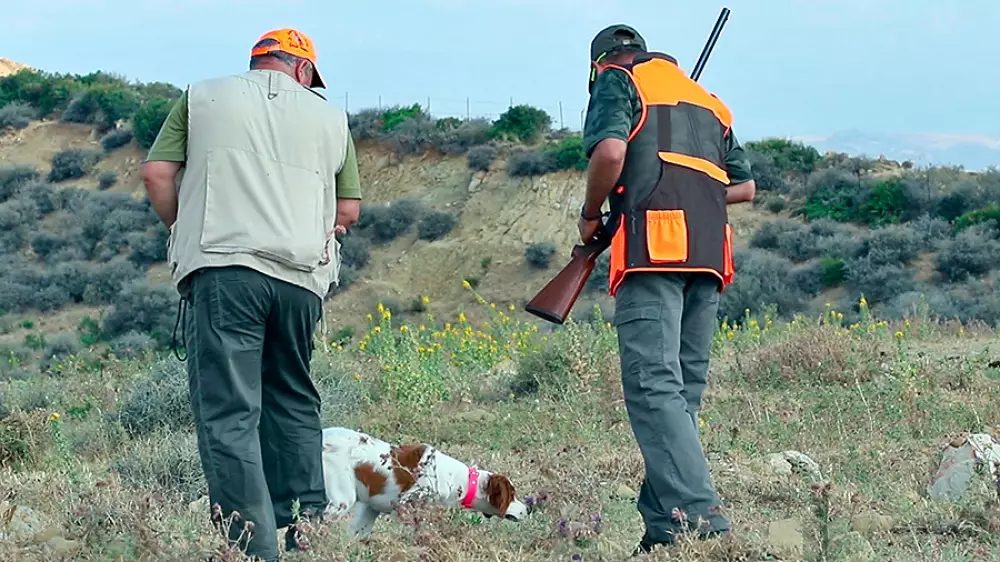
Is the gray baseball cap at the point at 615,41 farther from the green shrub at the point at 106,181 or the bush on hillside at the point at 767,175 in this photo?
the green shrub at the point at 106,181

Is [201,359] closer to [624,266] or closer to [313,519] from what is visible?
[313,519]

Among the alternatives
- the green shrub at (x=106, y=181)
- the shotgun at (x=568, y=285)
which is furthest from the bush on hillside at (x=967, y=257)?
the green shrub at (x=106, y=181)

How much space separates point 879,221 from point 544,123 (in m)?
10.9

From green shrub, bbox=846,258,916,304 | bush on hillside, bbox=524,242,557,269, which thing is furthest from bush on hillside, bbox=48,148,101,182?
green shrub, bbox=846,258,916,304

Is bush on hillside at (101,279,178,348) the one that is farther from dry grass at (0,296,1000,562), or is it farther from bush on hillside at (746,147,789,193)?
bush on hillside at (746,147,789,193)

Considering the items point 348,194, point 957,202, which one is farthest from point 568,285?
point 957,202

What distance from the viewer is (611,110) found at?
3.88m

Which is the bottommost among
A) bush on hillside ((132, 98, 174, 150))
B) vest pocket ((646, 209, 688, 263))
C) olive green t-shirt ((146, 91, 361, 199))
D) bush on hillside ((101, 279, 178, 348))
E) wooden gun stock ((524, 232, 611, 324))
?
bush on hillside ((101, 279, 178, 348))

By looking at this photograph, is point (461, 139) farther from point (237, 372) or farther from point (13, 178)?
point (237, 372)

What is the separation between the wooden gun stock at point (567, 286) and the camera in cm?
446

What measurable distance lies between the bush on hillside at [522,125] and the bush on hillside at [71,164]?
1208 centimetres

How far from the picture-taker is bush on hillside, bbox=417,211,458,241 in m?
28.3

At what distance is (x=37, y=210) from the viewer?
3192cm

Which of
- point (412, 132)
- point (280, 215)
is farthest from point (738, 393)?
point (412, 132)
